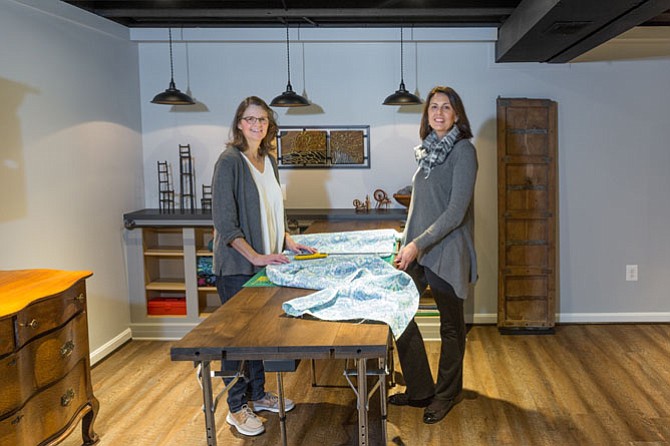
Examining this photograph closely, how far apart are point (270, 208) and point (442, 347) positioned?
1107 mm

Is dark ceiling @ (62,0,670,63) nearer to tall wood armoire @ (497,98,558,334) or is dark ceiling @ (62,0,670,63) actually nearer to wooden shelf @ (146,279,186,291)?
tall wood armoire @ (497,98,558,334)

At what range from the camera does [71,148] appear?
3881 mm

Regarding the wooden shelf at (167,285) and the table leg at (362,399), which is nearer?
the table leg at (362,399)

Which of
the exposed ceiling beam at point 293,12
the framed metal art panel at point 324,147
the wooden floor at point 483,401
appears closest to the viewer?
the wooden floor at point 483,401

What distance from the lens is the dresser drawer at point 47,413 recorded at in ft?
7.73

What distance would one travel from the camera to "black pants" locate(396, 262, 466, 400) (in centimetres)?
306

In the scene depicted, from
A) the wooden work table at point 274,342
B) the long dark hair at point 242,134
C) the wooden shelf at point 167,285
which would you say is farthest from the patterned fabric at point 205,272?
the wooden work table at point 274,342

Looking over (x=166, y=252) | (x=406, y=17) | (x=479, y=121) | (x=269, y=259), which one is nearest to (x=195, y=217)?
(x=166, y=252)

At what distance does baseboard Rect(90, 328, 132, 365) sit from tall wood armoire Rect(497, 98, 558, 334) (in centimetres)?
277

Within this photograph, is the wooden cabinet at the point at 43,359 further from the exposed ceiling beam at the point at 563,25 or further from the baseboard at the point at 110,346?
the exposed ceiling beam at the point at 563,25

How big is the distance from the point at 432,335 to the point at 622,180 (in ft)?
6.23

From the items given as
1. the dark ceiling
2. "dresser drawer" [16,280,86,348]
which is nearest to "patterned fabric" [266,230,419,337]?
"dresser drawer" [16,280,86,348]

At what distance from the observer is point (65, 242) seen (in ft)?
12.5

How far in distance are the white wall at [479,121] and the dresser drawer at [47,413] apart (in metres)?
2.38
